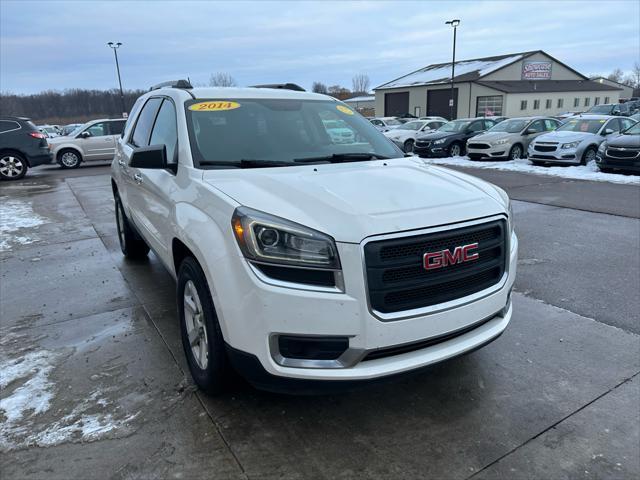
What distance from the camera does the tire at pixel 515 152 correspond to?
16.8 m

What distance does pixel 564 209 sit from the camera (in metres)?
8.64

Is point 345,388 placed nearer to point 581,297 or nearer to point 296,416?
point 296,416

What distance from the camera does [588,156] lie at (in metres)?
15.0

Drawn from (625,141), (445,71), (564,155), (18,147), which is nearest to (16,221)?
(18,147)

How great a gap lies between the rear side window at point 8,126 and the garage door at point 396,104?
4524cm

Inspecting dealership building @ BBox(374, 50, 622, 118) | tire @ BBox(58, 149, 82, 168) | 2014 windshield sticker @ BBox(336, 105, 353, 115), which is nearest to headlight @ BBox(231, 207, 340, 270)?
2014 windshield sticker @ BBox(336, 105, 353, 115)

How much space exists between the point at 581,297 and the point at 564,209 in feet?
15.1

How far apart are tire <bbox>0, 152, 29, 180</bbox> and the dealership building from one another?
42.2 metres

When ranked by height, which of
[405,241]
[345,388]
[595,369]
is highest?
[405,241]

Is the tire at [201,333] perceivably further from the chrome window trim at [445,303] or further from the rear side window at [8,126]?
the rear side window at [8,126]

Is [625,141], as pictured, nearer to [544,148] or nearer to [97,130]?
[544,148]

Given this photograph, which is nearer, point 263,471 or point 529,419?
point 263,471

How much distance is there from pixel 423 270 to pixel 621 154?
12.8 m

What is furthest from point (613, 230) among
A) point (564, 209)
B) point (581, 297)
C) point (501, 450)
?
point (501, 450)
